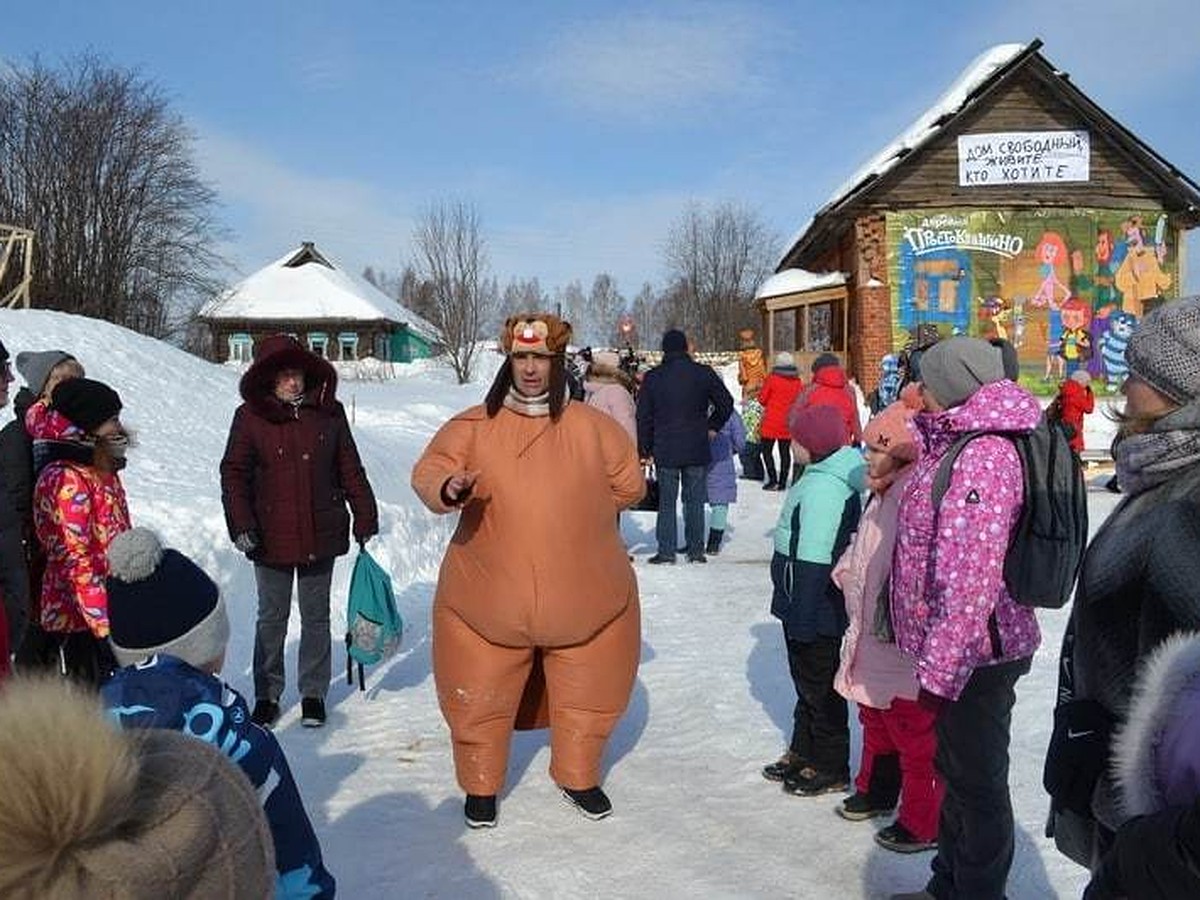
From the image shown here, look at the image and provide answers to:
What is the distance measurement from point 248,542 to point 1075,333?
19080 millimetres

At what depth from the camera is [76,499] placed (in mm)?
3906

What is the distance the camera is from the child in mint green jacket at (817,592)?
3951 millimetres

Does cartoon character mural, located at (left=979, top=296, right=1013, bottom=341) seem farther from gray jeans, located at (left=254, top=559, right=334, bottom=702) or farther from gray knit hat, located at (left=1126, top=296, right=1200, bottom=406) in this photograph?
gray knit hat, located at (left=1126, top=296, right=1200, bottom=406)

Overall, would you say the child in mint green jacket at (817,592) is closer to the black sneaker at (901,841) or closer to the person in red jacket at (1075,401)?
the black sneaker at (901,841)

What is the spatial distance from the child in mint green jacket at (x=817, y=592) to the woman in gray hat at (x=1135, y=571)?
192cm

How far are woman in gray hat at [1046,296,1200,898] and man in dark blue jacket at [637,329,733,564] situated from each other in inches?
250

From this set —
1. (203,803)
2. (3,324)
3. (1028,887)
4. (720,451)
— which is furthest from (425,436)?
(203,803)

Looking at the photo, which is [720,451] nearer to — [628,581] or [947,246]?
[628,581]

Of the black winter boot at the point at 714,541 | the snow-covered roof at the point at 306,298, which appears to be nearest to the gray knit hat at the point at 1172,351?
the black winter boot at the point at 714,541

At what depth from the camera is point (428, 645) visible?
20.5 feet

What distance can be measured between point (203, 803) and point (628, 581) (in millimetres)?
2717

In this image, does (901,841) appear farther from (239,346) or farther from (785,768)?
(239,346)

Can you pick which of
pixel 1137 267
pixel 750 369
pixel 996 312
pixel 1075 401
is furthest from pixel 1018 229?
pixel 1075 401

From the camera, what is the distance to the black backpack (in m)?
2.59
